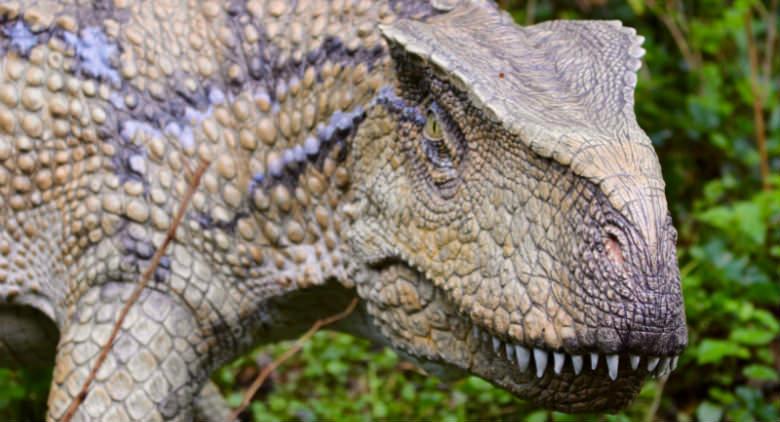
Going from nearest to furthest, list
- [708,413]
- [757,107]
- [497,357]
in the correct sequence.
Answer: [497,357] < [708,413] < [757,107]

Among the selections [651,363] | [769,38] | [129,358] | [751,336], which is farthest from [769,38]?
[129,358]

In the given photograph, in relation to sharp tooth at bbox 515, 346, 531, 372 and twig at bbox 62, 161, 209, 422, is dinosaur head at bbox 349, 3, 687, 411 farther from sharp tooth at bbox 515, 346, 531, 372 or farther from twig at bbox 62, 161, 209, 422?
twig at bbox 62, 161, 209, 422

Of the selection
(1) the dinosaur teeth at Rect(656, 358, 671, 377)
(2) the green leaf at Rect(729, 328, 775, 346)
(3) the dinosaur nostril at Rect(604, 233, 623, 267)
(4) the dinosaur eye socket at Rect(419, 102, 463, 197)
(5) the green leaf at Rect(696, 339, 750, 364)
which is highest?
(4) the dinosaur eye socket at Rect(419, 102, 463, 197)

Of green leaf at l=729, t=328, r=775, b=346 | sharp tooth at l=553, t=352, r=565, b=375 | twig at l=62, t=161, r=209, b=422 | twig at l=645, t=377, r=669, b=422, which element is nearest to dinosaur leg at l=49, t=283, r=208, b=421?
twig at l=62, t=161, r=209, b=422

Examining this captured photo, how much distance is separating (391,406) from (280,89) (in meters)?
1.80

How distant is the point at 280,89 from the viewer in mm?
2742

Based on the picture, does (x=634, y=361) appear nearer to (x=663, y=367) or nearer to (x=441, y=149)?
(x=663, y=367)

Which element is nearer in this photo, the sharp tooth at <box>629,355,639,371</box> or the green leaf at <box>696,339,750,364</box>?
the sharp tooth at <box>629,355,639,371</box>

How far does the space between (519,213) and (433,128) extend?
337 millimetres

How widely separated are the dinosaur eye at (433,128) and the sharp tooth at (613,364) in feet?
2.01

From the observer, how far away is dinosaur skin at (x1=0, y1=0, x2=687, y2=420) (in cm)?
231

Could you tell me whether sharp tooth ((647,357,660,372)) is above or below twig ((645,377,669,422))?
above

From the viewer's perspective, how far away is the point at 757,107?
513 centimetres

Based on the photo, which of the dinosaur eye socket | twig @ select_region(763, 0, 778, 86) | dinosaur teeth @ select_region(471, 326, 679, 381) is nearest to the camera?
dinosaur teeth @ select_region(471, 326, 679, 381)
